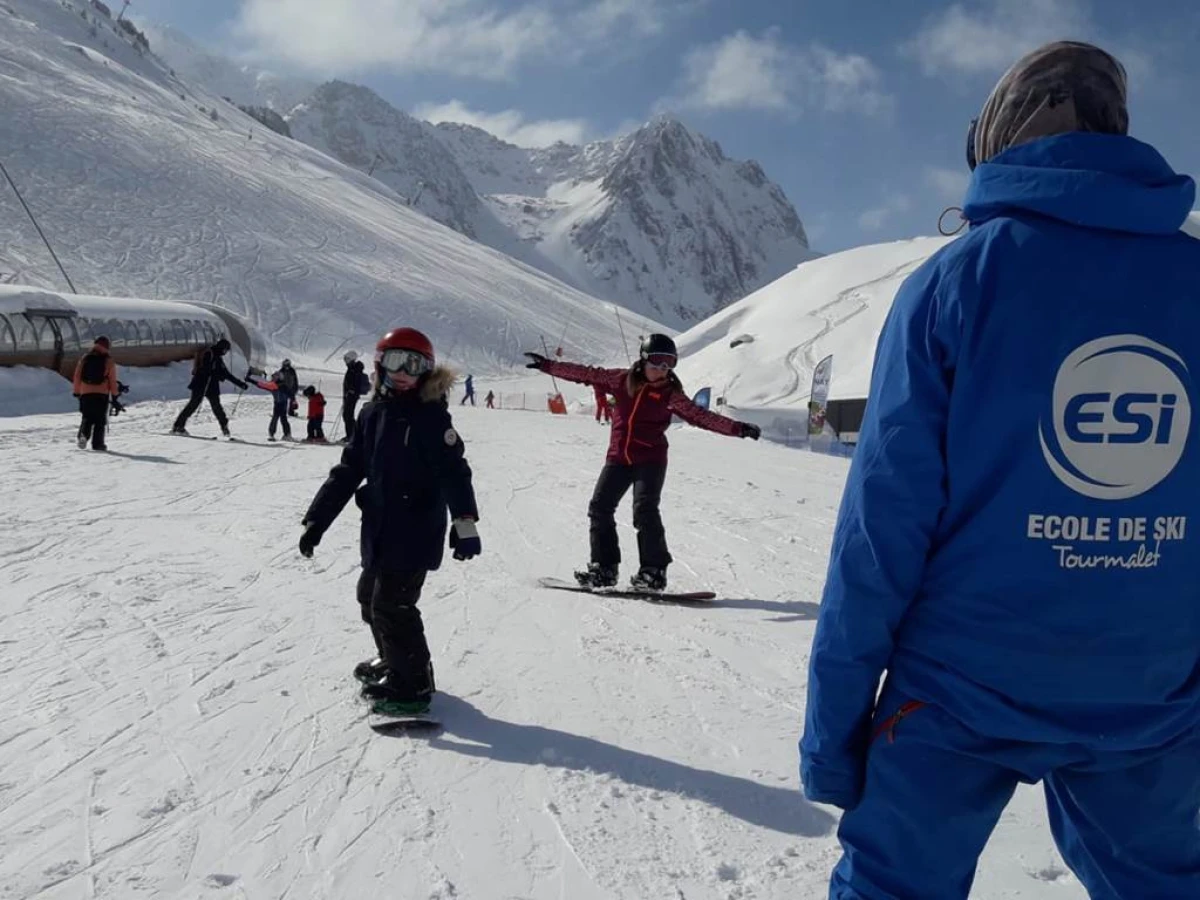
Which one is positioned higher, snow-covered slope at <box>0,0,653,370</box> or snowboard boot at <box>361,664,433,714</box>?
snow-covered slope at <box>0,0,653,370</box>

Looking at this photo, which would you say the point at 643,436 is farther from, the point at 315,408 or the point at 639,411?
the point at 315,408

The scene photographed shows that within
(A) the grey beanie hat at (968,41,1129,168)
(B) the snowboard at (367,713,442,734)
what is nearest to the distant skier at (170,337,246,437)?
(B) the snowboard at (367,713,442,734)

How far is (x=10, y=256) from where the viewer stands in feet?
162

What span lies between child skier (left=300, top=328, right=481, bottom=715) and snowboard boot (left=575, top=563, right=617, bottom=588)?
8.34 feet

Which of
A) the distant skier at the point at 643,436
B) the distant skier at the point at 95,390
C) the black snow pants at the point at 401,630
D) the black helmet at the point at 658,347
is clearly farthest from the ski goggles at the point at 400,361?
the distant skier at the point at 95,390

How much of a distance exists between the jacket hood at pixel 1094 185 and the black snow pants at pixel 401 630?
2.91 meters

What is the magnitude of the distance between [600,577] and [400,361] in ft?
9.94

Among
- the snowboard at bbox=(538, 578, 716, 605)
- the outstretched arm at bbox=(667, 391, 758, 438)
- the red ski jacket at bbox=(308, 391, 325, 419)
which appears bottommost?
the snowboard at bbox=(538, 578, 716, 605)

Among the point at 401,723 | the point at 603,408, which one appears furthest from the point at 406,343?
the point at 603,408

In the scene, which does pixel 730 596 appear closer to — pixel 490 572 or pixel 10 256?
pixel 490 572

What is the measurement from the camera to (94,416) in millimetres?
12547

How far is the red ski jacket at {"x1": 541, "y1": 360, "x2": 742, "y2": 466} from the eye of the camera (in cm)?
626

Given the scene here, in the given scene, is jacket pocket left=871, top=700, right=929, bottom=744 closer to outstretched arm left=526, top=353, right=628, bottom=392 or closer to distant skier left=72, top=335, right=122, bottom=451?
outstretched arm left=526, top=353, right=628, bottom=392

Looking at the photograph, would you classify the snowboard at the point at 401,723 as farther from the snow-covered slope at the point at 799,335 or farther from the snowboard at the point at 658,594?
the snow-covered slope at the point at 799,335
